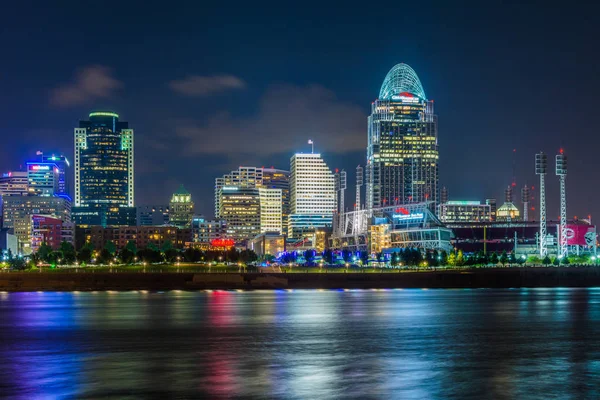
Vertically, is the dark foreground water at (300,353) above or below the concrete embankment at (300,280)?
above

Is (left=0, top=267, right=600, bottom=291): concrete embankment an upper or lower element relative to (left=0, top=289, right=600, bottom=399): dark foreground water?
lower

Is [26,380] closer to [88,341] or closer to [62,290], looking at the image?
[88,341]

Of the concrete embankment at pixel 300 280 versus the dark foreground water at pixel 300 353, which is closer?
the dark foreground water at pixel 300 353

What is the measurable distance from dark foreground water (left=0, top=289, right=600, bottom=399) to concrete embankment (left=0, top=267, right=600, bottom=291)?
5607 cm

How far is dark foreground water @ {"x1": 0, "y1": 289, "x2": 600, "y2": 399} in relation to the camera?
35.7 meters

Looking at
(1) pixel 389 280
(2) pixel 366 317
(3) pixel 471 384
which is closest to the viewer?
(3) pixel 471 384

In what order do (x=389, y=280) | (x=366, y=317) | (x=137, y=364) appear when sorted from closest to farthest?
(x=137, y=364)
(x=366, y=317)
(x=389, y=280)

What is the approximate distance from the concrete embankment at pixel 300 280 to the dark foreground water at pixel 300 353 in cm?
5607

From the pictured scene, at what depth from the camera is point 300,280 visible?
148 m

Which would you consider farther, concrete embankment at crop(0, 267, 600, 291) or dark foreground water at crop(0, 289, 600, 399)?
concrete embankment at crop(0, 267, 600, 291)

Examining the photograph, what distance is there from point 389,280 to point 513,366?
109 metres

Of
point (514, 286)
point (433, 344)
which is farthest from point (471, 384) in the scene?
point (514, 286)

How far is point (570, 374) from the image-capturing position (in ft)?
133

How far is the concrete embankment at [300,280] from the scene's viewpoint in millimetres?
140250
